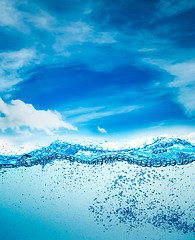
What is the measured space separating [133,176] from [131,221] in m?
1.74

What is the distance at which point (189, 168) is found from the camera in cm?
644

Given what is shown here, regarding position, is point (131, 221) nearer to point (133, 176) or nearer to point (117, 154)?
point (133, 176)

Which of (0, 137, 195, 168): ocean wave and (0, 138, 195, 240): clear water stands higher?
(0, 137, 195, 168): ocean wave

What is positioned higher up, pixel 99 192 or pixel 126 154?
pixel 126 154

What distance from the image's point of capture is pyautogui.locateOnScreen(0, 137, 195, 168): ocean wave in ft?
19.6

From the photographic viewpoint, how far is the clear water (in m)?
6.11

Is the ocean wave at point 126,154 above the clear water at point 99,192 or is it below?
above

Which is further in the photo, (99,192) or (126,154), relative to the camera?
(99,192)

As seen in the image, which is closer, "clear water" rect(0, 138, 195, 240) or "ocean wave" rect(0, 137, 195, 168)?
"ocean wave" rect(0, 137, 195, 168)

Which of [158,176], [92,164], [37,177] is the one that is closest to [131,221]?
[158,176]

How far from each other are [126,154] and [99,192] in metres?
1.55

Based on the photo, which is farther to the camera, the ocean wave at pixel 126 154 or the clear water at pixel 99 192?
the clear water at pixel 99 192

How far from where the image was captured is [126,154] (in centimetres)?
605

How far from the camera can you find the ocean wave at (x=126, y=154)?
5973mm
